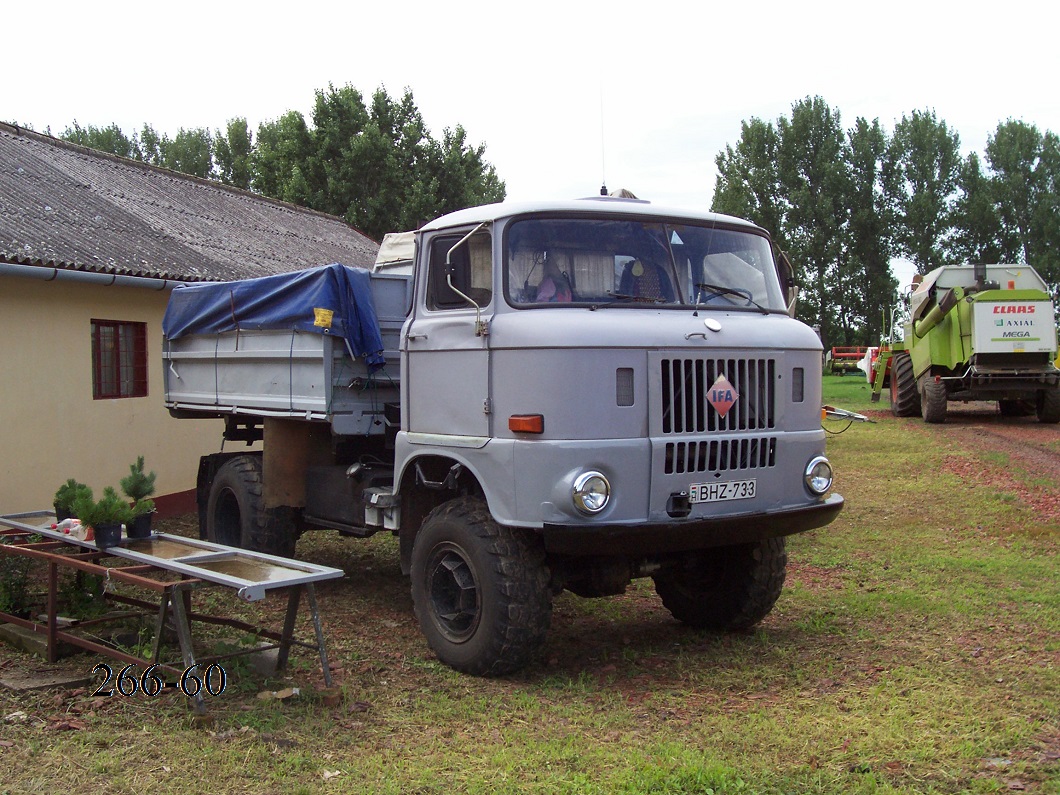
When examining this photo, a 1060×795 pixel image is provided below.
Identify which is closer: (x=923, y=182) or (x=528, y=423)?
(x=528, y=423)

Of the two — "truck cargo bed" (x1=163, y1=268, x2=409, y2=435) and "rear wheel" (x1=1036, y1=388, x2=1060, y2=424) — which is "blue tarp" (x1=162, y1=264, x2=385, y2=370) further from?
"rear wheel" (x1=1036, y1=388, x2=1060, y2=424)

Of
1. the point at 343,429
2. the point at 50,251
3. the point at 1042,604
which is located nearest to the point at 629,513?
the point at 343,429

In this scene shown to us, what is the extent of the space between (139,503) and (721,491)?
151 inches

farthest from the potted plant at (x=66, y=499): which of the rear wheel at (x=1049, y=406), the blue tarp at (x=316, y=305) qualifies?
the rear wheel at (x=1049, y=406)

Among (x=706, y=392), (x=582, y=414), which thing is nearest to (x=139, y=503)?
(x=582, y=414)

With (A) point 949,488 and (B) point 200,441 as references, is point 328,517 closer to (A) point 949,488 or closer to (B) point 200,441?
(B) point 200,441

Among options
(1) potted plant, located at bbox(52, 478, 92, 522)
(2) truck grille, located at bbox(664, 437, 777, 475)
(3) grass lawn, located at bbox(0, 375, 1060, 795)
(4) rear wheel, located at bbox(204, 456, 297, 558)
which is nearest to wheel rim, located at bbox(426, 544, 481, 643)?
(3) grass lawn, located at bbox(0, 375, 1060, 795)

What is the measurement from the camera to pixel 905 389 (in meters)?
20.0

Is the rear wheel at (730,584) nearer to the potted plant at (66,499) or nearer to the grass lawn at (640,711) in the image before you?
the grass lawn at (640,711)

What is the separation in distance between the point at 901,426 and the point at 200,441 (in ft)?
40.4

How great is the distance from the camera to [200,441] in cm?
1263

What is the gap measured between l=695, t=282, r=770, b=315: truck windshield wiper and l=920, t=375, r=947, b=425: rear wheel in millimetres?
13449

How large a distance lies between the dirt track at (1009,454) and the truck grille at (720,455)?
5726 mm

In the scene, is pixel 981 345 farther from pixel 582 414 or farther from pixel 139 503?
pixel 139 503
